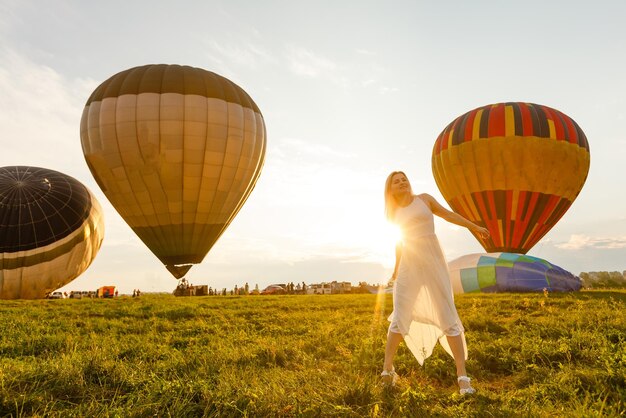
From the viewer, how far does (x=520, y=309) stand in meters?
11.6

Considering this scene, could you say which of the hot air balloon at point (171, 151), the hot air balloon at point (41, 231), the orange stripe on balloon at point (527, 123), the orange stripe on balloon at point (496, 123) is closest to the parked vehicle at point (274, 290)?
the hot air balloon at point (41, 231)

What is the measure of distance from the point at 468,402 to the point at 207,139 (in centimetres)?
2206

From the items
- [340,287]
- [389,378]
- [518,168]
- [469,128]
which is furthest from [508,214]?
[389,378]

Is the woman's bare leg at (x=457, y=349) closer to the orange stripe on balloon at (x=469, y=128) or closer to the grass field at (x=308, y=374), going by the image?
the grass field at (x=308, y=374)

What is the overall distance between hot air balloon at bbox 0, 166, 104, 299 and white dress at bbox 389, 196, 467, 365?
30835 millimetres

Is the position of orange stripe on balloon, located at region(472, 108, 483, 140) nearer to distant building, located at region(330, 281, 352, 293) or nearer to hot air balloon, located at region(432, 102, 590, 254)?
hot air balloon, located at region(432, 102, 590, 254)

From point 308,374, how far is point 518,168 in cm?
2783

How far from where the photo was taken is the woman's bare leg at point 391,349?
4.82 m

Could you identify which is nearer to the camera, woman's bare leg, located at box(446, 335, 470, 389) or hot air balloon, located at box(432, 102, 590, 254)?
woman's bare leg, located at box(446, 335, 470, 389)

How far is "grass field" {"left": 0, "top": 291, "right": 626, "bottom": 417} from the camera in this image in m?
3.55

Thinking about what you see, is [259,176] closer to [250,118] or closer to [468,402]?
[250,118]

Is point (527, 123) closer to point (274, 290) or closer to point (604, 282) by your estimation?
point (604, 282)

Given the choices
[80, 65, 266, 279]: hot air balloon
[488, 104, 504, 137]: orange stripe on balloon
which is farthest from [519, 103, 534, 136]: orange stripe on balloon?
[80, 65, 266, 279]: hot air balloon

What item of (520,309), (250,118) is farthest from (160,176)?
(520,309)
